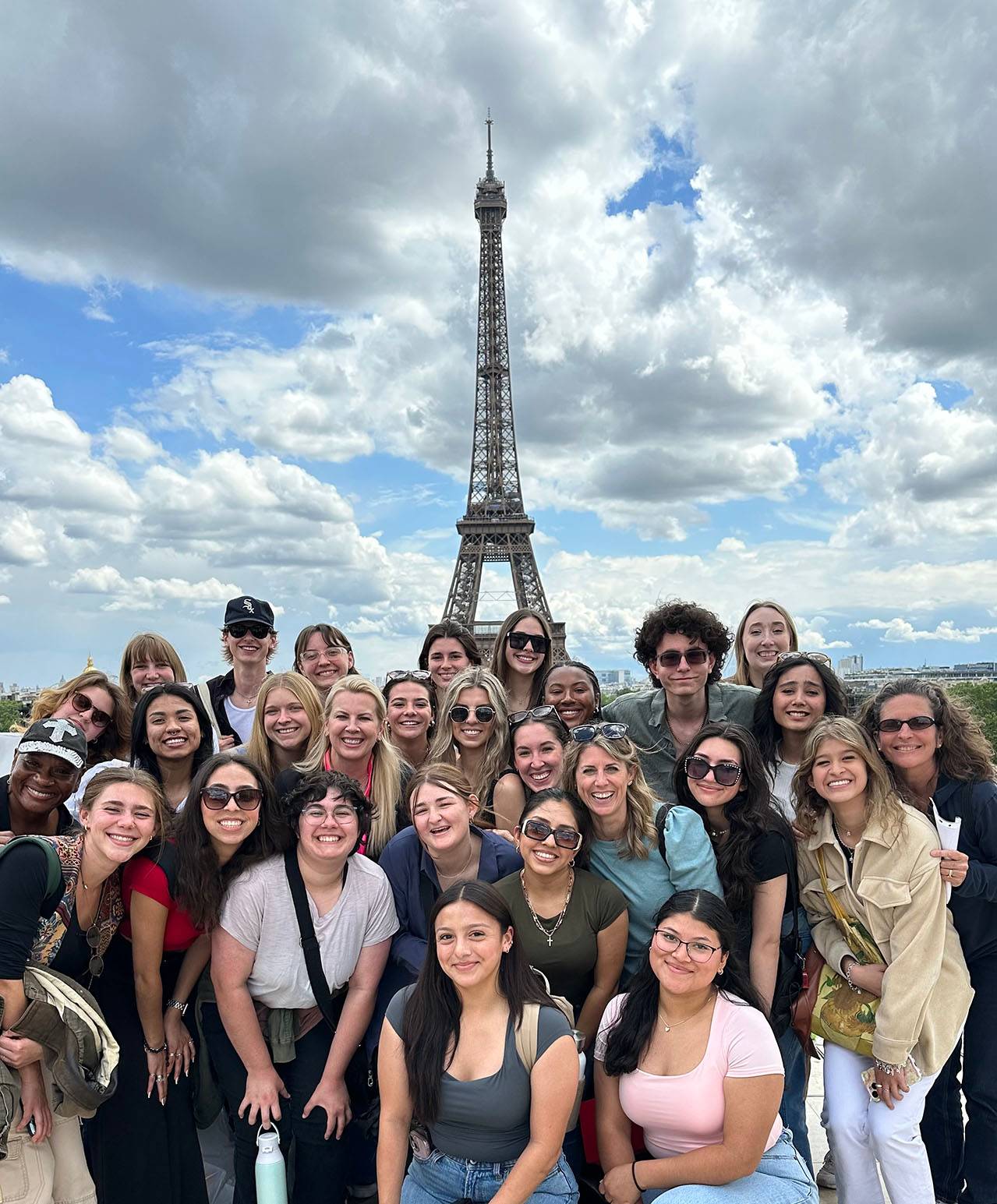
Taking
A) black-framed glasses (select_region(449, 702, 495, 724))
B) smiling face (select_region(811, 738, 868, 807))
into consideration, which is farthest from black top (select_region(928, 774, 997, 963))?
black-framed glasses (select_region(449, 702, 495, 724))

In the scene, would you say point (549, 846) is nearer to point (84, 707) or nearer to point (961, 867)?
point (961, 867)

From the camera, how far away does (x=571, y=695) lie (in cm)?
A: 561

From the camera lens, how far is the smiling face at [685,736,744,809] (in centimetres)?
416

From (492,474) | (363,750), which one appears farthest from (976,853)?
(492,474)

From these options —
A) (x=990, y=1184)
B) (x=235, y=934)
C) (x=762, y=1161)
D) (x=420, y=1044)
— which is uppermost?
(x=235, y=934)

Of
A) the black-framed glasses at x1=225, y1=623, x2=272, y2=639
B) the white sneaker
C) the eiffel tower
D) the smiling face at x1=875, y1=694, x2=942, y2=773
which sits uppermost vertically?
the eiffel tower

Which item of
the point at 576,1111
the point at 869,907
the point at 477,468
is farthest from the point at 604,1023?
the point at 477,468

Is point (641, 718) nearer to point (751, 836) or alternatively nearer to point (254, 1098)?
point (751, 836)

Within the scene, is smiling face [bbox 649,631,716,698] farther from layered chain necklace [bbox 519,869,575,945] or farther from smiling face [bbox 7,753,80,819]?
smiling face [bbox 7,753,80,819]

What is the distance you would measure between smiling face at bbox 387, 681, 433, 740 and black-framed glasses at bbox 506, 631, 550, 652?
810 millimetres

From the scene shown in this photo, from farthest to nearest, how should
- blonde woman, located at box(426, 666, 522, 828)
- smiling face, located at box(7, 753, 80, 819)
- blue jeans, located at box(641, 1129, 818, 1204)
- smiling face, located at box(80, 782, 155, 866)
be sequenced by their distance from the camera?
blonde woman, located at box(426, 666, 522, 828)
smiling face, located at box(7, 753, 80, 819)
smiling face, located at box(80, 782, 155, 866)
blue jeans, located at box(641, 1129, 818, 1204)

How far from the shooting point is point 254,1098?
3955mm

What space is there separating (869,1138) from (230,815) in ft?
10.2

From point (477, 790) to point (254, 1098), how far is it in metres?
1.80
